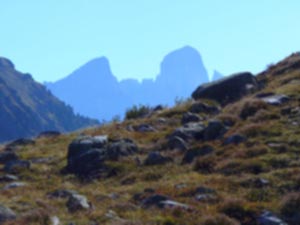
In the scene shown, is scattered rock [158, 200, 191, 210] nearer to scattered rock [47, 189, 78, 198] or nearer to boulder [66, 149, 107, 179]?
scattered rock [47, 189, 78, 198]

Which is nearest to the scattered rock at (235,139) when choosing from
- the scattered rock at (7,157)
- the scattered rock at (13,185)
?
the scattered rock at (13,185)

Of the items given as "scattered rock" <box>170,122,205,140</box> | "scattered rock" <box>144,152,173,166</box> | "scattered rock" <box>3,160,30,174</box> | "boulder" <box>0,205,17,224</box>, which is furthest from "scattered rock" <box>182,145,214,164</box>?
"boulder" <box>0,205,17,224</box>

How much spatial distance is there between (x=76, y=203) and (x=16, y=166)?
8.45 metres

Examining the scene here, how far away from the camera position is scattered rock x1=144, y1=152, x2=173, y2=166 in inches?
938

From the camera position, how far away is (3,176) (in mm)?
24219

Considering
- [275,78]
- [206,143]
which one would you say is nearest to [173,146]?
[206,143]

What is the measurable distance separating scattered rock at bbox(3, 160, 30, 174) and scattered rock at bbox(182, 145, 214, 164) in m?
6.71

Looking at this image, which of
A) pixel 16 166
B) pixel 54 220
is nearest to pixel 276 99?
pixel 16 166

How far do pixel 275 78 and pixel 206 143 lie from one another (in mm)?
16333

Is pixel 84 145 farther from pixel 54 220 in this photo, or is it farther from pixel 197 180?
pixel 54 220

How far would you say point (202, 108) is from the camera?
33844 millimetres

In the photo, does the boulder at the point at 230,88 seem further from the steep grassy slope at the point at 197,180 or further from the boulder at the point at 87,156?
the boulder at the point at 87,156

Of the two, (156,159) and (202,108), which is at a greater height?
(202,108)

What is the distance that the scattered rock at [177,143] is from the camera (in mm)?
25453
